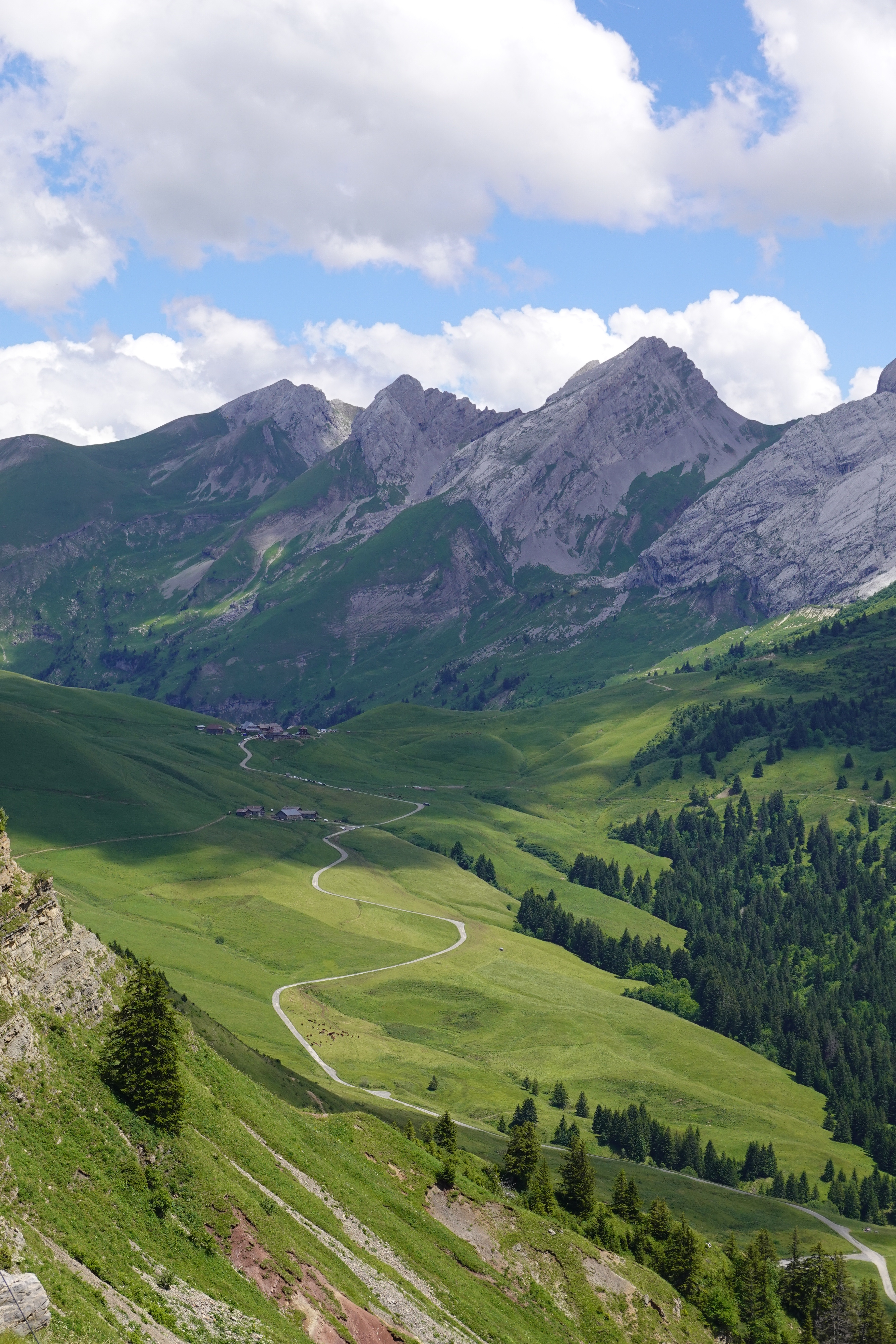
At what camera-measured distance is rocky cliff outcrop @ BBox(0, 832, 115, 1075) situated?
1991 inches

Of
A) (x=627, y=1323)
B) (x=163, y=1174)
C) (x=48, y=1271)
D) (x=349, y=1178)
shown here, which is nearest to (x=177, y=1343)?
(x=48, y=1271)

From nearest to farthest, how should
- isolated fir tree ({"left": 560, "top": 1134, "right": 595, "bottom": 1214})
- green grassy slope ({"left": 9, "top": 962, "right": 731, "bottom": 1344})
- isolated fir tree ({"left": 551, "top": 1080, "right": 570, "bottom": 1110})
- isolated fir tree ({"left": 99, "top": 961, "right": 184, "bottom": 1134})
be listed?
green grassy slope ({"left": 9, "top": 962, "right": 731, "bottom": 1344}) → isolated fir tree ({"left": 99, "top": 961, "right": 184, "bottom": 1134}) → isolated fir tree ({"left": 560, "top": 1134, "right": 595, "bottom": 1214}) → isolated fir tree ({"left": 551, "top": 1080, "right": 570, "bottom": 1110})

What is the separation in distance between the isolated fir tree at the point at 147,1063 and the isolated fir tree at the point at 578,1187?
176 feet

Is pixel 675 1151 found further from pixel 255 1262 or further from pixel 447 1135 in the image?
pixel 255 1262

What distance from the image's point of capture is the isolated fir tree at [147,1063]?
54.3 metres

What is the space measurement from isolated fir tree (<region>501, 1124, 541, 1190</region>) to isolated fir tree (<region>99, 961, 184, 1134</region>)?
154 feet

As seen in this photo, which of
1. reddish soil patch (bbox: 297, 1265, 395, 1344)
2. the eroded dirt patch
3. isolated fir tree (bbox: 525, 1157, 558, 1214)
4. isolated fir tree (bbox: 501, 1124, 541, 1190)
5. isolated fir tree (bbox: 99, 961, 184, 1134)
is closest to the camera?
reddish soil patch (bbox: 297, 1265, 395, 1344)

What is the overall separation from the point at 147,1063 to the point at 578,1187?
57.7 metres

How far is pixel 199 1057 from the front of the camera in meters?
69.0

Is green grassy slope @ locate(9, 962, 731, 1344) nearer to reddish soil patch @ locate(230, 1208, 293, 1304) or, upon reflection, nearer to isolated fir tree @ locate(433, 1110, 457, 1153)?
reddish soil patch @ locate(230, 1208, 293, 1304)

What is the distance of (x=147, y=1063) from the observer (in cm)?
5503

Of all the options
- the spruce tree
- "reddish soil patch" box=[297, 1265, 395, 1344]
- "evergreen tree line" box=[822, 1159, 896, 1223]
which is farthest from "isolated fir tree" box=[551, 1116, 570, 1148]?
"reddish soil patch" box=[297, 1265, 395, 1344]

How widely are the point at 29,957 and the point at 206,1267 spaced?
1629 cm

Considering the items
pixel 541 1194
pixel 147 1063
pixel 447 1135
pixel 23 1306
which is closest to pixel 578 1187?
pixel 541 1194
